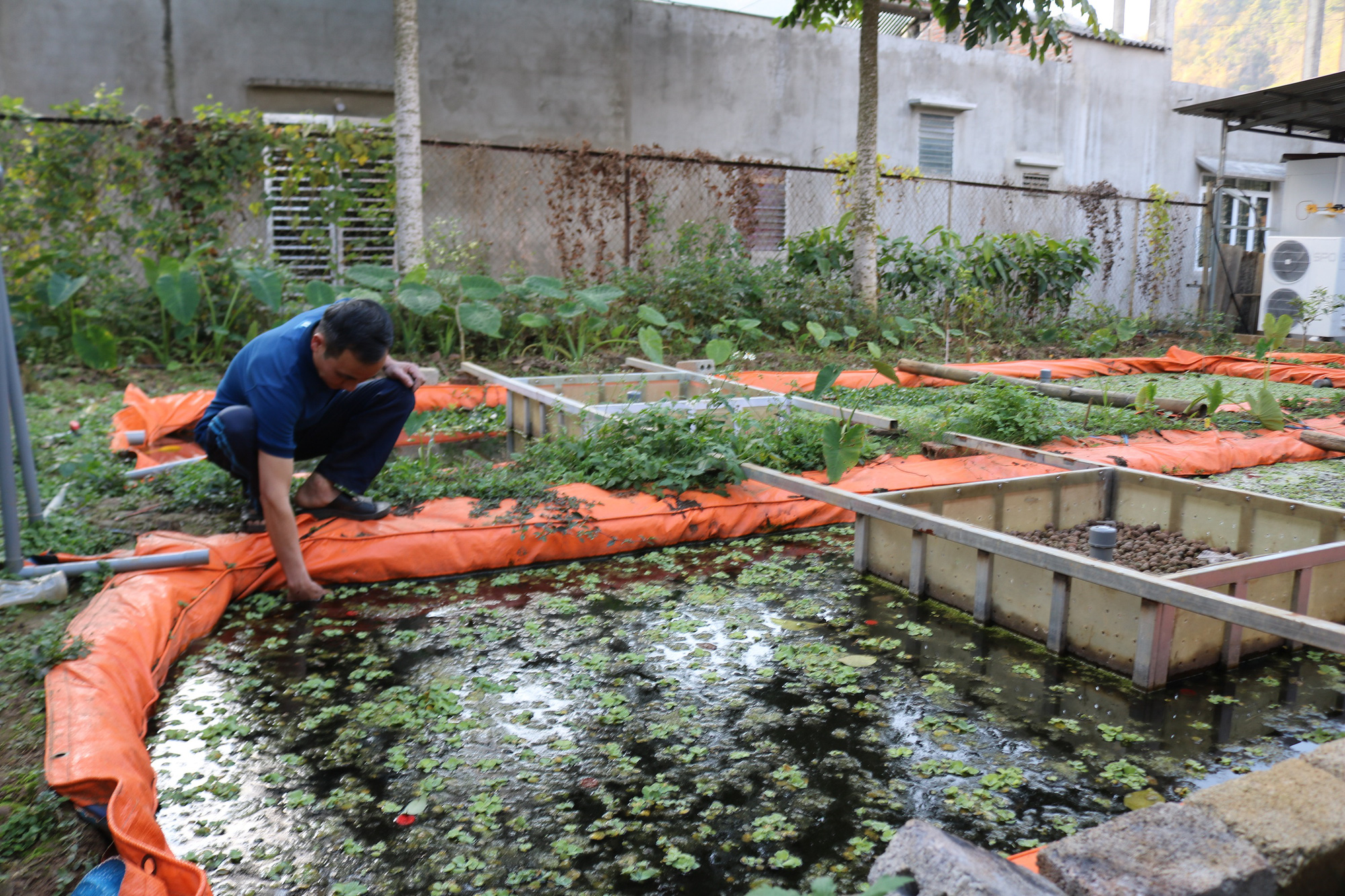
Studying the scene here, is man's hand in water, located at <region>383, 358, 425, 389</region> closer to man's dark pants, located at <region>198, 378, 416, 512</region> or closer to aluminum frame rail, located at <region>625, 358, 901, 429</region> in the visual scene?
man's dark pants, located at <region>198, 378, 416, 512</region>

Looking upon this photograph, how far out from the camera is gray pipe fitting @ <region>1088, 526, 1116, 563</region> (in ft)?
10.2

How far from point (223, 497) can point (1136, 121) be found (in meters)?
14.9

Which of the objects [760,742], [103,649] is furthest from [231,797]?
[760,742]

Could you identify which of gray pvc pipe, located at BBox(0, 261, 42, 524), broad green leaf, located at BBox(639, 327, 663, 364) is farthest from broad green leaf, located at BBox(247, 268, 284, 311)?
gray pvc pipe, located at BBox(0, 261, 42, 524)

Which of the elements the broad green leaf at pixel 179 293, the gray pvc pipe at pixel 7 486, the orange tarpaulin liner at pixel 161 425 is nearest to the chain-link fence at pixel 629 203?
→ the broad green leaf at pixel 179 293

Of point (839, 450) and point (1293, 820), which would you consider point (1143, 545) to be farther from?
point (1293, 820)

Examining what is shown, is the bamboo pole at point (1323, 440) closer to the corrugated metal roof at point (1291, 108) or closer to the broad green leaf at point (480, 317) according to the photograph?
the broad green leaf at point (480, 317)

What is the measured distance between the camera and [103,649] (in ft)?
7.95

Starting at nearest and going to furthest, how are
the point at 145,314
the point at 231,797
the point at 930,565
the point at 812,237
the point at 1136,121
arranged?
the point at 231,797 → the point at 930,565 → the point at 145,314 → the point at 812,237 → the point at 1136,121

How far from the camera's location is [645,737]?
243 cm

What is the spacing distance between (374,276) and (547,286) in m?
1.37

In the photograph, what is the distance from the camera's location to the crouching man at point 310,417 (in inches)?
115

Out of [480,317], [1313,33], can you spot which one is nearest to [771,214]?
[480,317]

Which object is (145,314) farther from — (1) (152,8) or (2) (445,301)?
(1) (152,8)
